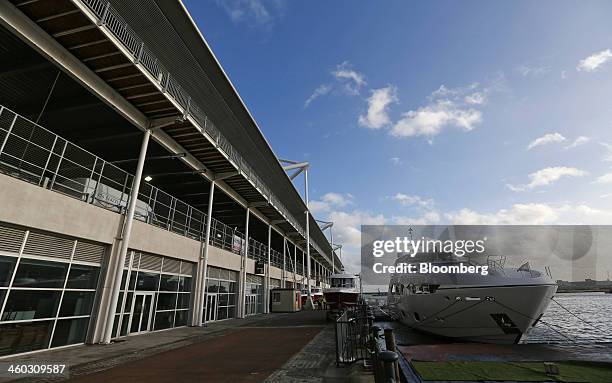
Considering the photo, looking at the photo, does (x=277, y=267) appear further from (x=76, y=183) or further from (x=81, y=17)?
(x=81, y=17)

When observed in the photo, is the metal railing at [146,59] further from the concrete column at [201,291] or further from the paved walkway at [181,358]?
the paved walkway at [181,358]

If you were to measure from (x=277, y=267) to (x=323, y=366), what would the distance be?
31.7 metres

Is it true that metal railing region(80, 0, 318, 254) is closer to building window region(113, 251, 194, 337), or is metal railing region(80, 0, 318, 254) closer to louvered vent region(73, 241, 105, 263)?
louvered vent region(73, 241, 105, 263)

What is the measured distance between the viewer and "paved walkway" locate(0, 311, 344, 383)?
801 centimetres

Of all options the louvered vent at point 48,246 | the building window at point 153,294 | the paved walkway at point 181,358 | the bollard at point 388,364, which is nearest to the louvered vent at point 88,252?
the louvered vent at point 48,246

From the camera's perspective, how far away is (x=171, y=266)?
1858 cm

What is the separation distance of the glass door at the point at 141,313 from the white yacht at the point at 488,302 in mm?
15020

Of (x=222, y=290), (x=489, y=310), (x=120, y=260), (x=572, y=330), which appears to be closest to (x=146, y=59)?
(x=120, y=260)

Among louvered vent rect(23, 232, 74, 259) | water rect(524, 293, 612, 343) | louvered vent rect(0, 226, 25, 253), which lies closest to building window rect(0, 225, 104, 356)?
louvered vent rect(23, 232, 74, 259)

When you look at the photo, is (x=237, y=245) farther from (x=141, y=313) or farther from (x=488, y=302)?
(x=488, y=302)

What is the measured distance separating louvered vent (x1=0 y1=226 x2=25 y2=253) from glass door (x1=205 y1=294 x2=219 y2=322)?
13814mm

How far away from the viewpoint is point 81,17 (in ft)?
33.9

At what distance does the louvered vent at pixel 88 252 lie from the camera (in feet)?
40.7

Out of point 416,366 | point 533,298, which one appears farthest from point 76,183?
point 533,298
